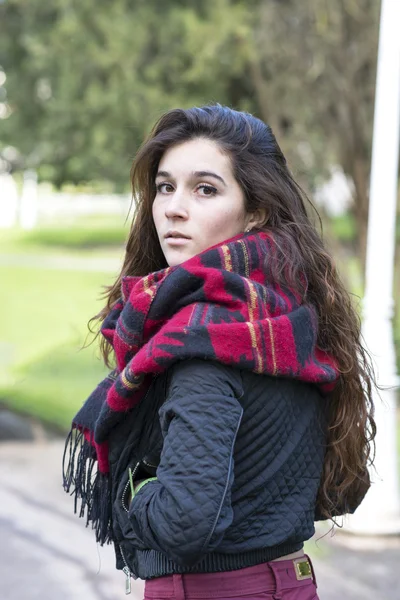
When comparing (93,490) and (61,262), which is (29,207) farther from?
(93,490)

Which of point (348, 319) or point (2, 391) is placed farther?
point (2, 391)

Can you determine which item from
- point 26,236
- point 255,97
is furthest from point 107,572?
point 26,236

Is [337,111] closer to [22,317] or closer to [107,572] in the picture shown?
[107,572]

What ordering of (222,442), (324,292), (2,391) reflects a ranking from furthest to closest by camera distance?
(2,391), (324,292), (222,442)

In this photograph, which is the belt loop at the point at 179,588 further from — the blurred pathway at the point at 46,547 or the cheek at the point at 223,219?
the blurred pathway at the point at 46,547

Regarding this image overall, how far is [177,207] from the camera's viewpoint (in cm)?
200

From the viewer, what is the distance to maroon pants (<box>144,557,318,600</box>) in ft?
6.05

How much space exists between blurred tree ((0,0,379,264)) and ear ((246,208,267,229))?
20.8ft

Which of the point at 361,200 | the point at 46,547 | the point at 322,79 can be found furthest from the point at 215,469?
the point at 361,200

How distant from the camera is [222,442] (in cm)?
166

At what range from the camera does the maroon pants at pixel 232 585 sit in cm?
184

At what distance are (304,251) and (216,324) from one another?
39 cm

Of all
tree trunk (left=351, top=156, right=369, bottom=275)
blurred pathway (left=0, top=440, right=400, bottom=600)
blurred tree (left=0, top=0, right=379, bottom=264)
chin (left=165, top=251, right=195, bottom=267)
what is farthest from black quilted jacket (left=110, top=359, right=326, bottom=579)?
tree trunk (left=351, top=156, right=369, bottom=275)

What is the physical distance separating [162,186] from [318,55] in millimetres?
6657
